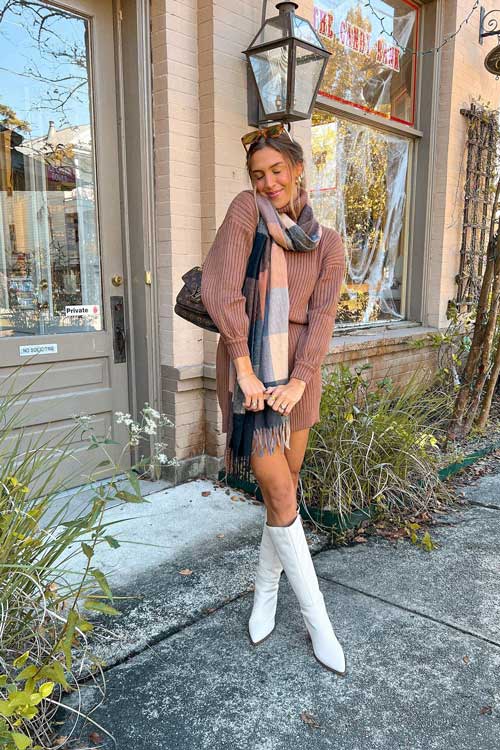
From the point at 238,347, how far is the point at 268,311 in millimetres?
169

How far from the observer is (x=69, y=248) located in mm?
3494

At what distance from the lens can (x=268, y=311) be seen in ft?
6.70

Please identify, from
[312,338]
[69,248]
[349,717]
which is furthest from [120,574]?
[69,248]

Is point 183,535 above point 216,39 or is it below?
→ below

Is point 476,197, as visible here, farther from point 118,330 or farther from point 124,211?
point 118,330

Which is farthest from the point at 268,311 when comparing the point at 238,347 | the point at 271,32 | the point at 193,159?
the point at 271,32

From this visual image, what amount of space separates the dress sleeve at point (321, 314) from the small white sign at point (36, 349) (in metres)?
1.84

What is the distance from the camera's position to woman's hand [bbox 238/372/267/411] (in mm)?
2004

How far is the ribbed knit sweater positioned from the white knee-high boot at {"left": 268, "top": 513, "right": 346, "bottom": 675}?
587mm

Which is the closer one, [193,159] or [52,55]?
[52,55]

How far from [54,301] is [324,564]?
2.14m

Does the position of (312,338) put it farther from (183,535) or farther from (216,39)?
(216,39)

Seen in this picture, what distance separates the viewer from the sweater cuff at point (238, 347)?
2.00 m

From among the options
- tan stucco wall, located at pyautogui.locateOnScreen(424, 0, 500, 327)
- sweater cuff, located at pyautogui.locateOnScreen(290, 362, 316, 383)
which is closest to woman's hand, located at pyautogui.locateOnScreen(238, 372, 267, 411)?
sweater cuff, located at pyautogui.locateOnScreen(290, 362, 316, 383)
